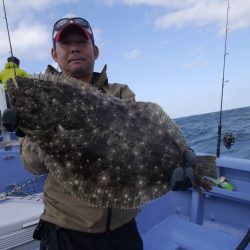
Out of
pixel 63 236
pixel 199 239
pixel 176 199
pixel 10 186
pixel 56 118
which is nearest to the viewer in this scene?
pixel 56 118

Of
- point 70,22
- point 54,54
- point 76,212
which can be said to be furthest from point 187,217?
point 70,22

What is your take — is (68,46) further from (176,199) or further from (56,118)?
(176,199)

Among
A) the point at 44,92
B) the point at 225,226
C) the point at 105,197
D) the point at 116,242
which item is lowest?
the point at 225,226

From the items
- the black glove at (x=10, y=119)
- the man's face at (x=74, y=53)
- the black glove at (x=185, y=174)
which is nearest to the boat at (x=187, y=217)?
the black glove at (x=185, y=174)

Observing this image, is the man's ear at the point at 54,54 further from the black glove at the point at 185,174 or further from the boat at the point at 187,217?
the boat at the point at 187,217

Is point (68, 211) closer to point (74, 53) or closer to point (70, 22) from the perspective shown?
point (74, 53)

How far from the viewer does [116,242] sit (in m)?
2.74

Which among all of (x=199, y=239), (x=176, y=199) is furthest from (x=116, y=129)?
(x=176, y=199)

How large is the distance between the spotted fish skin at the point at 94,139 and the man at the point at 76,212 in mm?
301

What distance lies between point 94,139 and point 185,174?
0.73m

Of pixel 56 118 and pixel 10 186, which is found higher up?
pixel 56 118

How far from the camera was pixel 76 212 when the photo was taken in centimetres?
258

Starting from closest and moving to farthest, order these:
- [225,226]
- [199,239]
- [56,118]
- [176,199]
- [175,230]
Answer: [56,118] → [199,239] → [175,230] → [225,226] → [176,199]

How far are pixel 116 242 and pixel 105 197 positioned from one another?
0.66 meters
